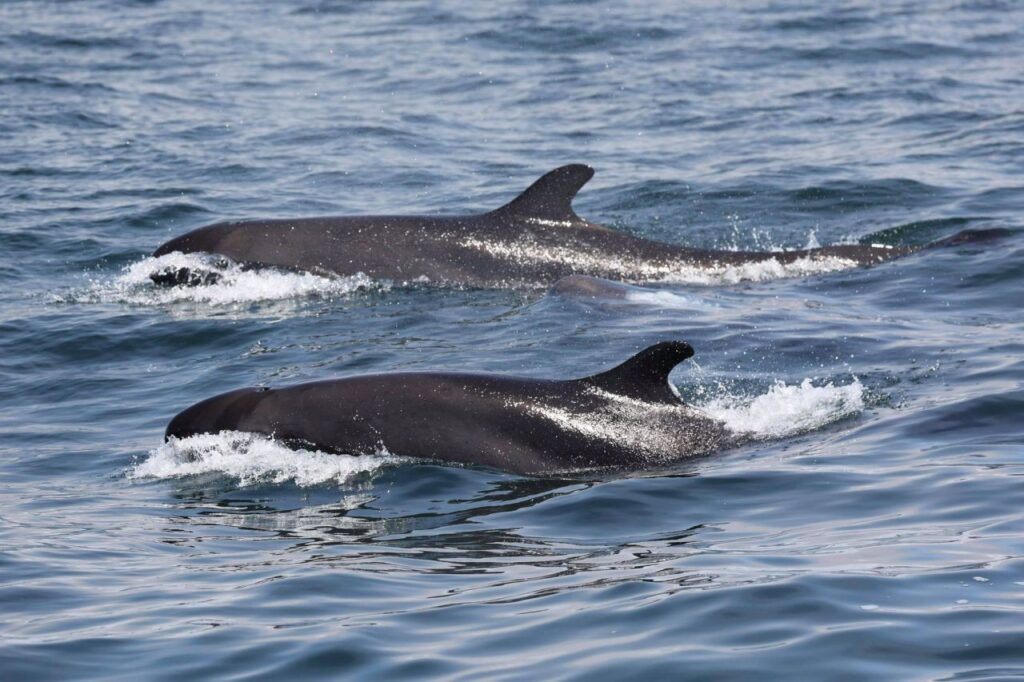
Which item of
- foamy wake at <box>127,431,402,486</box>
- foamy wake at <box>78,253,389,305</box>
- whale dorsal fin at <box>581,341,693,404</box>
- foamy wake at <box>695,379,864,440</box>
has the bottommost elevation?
foamy wake at <box>695,379,864,440</box>

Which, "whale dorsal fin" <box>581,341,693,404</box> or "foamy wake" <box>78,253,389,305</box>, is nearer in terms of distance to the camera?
"whale dorsal fin" <box>581,341,693,404</box>

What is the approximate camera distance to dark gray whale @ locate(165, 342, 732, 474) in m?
11.2

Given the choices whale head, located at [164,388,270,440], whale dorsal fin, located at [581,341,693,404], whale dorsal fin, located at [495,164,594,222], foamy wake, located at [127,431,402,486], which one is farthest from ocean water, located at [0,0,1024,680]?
whale dorsal fin, located at [495,164,594,222]

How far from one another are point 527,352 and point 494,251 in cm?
358

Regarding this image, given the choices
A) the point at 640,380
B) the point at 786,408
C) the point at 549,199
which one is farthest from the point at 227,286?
the point at 640,380

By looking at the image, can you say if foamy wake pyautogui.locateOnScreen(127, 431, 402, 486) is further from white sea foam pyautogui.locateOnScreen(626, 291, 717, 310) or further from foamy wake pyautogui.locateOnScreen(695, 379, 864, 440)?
white sea foam pyautogui.locateOnScreen(626, 291, 717, 310)

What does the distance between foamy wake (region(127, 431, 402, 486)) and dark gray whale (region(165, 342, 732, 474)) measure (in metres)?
0.08

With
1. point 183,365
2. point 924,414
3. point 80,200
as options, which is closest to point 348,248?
point 183,365

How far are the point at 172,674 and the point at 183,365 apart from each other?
8132 millimetres

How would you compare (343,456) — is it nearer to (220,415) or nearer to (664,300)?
(220,415)

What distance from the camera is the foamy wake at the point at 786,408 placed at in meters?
12.1

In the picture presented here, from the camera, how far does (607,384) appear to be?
1140 cm

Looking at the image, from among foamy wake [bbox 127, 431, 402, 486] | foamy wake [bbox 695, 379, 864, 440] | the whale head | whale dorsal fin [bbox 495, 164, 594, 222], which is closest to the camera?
foamy wake [bbox 127, 431, 402, 486]

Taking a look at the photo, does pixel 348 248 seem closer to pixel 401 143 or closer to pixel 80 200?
pixel 80 200
